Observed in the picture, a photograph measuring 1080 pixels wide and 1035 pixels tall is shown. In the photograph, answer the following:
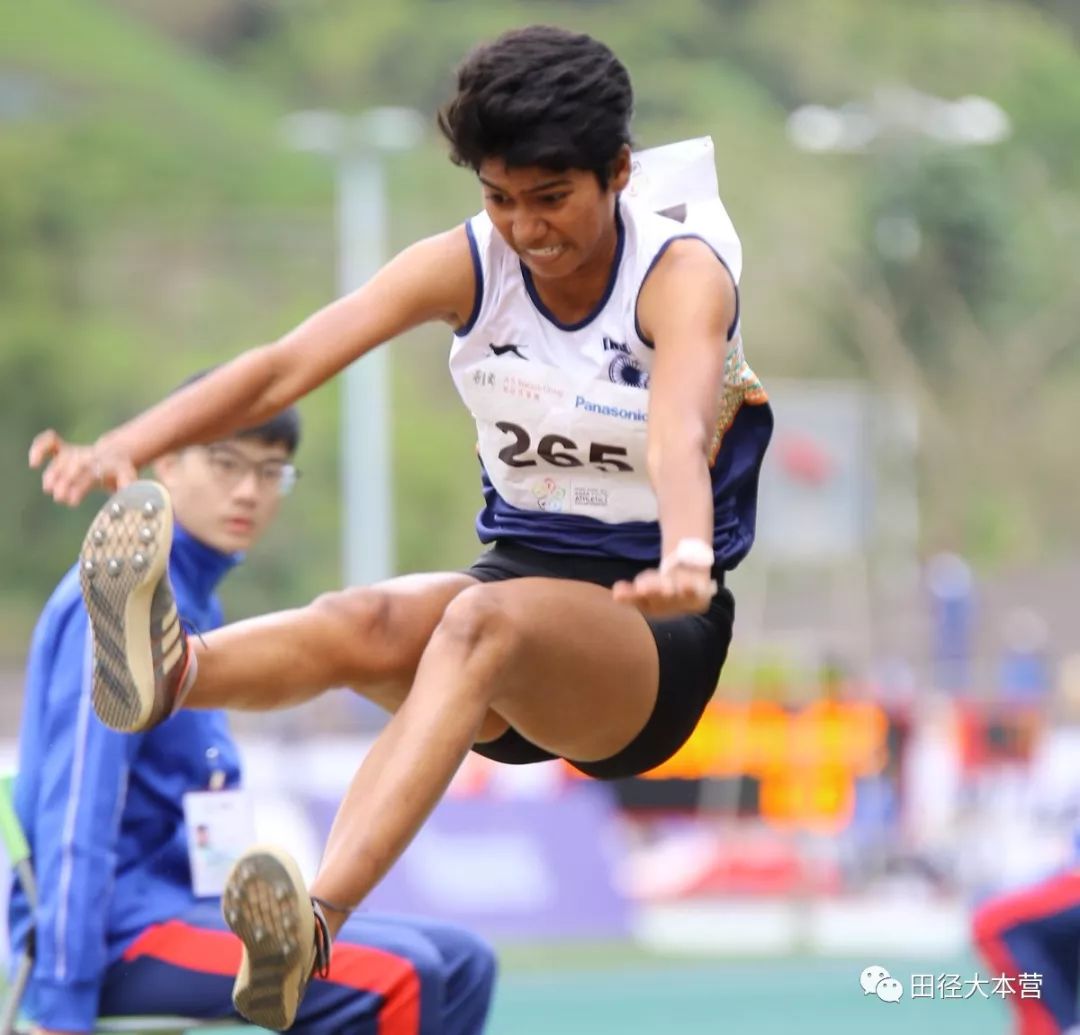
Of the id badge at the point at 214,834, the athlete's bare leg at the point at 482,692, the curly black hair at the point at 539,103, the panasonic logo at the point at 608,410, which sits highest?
the curly black hair at the point at 539,103

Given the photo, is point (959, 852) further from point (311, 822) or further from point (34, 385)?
point (34, 385)

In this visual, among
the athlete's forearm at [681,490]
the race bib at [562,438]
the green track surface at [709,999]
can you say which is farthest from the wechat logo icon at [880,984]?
the green track surface at [709,999]

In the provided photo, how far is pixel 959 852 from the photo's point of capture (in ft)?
41.7

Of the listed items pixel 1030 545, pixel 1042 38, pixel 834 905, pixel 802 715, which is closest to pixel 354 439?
pixel 802 715

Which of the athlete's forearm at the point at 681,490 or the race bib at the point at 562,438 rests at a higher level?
the race bib at the point at 562,438

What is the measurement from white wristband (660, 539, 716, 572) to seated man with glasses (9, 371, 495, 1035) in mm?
1248

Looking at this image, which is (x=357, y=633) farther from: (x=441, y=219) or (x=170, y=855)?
(x=441, y=219)

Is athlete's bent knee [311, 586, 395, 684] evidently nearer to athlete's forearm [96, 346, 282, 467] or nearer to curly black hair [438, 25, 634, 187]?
athlete's forearm [96, 346, 282, 467]

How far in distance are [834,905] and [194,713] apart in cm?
828

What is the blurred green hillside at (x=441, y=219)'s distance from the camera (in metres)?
27.7

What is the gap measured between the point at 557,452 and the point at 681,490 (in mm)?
525

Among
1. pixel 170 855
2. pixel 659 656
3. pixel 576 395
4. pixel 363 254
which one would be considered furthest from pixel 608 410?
pixel 363 254

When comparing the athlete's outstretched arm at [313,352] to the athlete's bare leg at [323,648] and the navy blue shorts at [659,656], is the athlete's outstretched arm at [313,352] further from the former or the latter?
the navy blue shorts at [659,656]

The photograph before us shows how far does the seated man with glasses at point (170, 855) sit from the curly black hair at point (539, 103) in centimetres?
105
